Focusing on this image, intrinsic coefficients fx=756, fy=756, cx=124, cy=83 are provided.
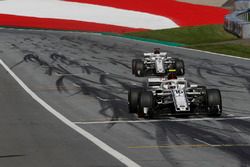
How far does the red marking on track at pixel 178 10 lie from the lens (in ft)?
225

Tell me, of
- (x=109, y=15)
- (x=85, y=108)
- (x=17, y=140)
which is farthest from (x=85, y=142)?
(x=109, y=15)

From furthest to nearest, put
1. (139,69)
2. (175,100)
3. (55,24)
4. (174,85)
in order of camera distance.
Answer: (55,24) < (139,69) < (174,85) < (175,100)

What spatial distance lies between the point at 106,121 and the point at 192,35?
38087mm

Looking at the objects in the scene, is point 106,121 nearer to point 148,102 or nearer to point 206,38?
point 148,102

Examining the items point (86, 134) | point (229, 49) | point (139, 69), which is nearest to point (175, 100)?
point (86, 134)

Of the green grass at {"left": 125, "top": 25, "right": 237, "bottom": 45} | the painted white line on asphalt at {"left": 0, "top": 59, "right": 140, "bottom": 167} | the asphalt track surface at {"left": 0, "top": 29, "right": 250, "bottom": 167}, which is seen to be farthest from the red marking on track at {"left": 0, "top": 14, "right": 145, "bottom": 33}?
the painted white line on asphalt at {"left": 0, "top": 59, "right": 140, "bottom": 167}

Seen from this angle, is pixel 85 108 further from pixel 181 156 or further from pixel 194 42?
pixel 194 42

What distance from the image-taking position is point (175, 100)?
18828mm

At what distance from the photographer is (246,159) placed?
42.6ft

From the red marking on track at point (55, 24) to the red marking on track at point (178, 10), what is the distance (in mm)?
4403

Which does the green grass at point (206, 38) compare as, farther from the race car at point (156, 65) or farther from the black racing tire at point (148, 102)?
the black racing tire at point (148, 102)

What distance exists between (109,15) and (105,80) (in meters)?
42.4

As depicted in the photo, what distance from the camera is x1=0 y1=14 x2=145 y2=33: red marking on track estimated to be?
6906cm

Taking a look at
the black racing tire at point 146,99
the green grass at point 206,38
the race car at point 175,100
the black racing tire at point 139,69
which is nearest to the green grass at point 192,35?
the green grass at point 206,38
